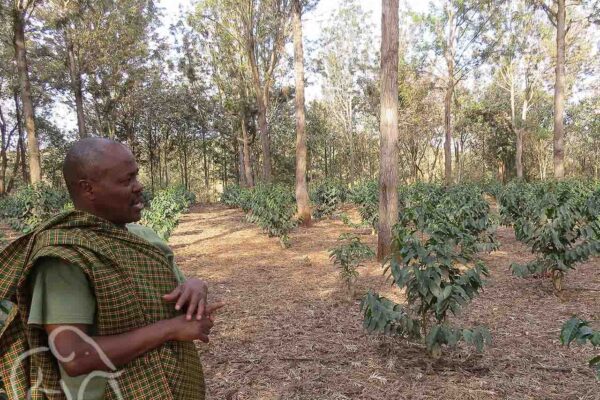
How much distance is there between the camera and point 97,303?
102cm

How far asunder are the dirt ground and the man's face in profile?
259 centimetres

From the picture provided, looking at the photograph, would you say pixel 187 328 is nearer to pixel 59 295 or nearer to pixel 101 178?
pixel 59 295

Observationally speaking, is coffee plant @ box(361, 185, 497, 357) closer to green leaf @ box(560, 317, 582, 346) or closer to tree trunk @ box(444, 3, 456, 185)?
green leaf @ box(560, 317, 582, 346)

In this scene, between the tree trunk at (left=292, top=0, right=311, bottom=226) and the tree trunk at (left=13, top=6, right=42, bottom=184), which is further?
the tree trunk at (left=13, top=6, right=42, bottom=184)

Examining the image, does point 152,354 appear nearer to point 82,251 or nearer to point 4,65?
point 82,251

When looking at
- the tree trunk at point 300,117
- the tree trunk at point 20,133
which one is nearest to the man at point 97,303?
the tree trunk at point 300,117

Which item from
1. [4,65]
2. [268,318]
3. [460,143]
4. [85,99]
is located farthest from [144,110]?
[460,143]

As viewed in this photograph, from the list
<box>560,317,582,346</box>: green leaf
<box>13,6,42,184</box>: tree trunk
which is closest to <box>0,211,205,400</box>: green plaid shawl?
<box>560,317,582,346</box>: green leaf

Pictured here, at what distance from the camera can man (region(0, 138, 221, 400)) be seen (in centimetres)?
97

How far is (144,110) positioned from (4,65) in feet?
26.5

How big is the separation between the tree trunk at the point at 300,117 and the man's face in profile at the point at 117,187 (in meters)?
11.9

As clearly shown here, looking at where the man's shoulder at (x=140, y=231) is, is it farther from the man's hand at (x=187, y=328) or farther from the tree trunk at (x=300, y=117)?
the tree trunk at (x=300, y=117)

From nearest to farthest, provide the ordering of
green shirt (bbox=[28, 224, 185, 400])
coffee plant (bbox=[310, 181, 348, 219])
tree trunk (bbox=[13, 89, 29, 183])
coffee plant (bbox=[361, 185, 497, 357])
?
green shirt (bbox=[28, 224, 185, 400])
coffee plant (bbox=[361, 185, 497, 357])
coffee plant (bbox=[310, 181, 348, 219])
tree trunk (bbox=[13, 89, 29, 183])

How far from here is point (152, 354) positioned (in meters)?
1.13
